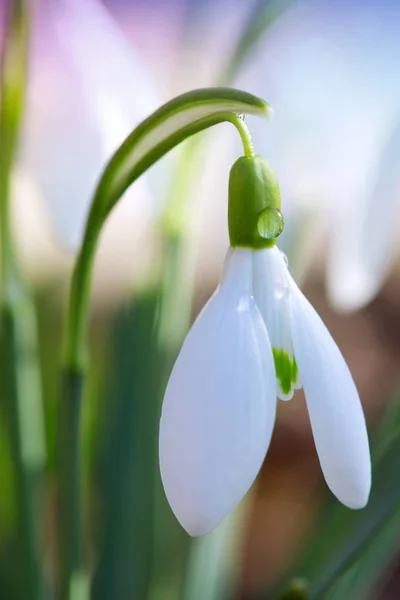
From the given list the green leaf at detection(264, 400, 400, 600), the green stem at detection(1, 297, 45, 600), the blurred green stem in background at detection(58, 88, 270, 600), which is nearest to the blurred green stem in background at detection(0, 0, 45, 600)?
the green stem at detection(1, 297, 45, 600)

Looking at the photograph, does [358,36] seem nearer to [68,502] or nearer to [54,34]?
[54,34]

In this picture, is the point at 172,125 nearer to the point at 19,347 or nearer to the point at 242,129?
the point at 242,129

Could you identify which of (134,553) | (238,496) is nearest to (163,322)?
(134,553)

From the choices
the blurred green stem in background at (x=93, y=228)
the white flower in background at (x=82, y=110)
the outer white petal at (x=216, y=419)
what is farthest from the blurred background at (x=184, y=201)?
the outer white petal at (x=216, y=419)

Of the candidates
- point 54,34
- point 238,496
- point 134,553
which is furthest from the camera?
point 134,553

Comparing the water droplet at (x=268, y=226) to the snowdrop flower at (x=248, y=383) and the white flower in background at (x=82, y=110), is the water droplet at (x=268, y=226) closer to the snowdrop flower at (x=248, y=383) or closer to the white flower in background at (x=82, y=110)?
the snowdrop flower at (x=248, y=383)

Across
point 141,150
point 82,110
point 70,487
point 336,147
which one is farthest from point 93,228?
point 336,147

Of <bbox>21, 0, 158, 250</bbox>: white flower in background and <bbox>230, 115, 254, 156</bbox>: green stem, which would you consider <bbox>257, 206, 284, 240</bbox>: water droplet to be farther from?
<bbox>21, 0, 158, 250</bbox>: white flower in background
